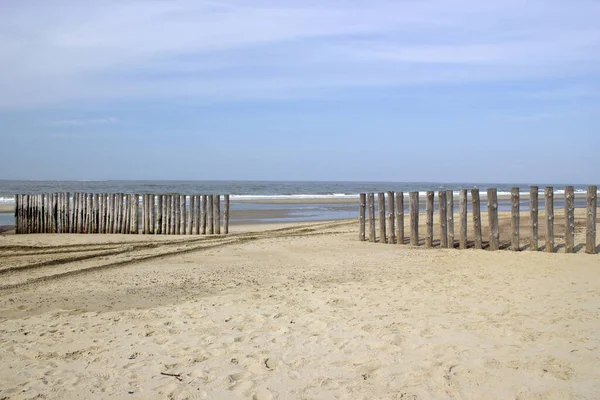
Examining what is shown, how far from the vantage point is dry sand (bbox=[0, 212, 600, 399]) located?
4.38 metres

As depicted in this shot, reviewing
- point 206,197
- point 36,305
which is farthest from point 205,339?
point 206,197

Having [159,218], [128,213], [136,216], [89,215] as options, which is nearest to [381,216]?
[159,218]

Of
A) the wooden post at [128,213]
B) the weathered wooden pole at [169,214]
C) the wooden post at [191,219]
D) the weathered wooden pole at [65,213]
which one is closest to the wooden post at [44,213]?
the weathered wooden pole at [65,213]

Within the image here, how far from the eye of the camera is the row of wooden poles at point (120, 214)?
53.2ft

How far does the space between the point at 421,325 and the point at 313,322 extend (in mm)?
1186

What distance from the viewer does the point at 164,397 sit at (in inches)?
164

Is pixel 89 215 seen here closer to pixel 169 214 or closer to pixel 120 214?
pixel 120 214

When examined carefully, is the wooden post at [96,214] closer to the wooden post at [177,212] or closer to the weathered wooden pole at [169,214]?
the weathered wooden pole at [169,214]

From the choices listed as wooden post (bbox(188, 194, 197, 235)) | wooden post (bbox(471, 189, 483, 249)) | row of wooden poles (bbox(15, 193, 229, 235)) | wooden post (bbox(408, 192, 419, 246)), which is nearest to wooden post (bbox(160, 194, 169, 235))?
row of wooden poles (bbox(15, 193, 229, 235))

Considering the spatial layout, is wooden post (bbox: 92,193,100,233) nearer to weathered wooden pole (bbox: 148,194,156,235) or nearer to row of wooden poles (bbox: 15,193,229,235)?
row of wooden poles (bbox: 15,193,229,235)

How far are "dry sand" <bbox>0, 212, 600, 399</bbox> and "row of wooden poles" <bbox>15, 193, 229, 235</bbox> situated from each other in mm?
5634

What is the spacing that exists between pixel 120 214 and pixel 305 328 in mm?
12123

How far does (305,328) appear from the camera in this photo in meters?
5.85

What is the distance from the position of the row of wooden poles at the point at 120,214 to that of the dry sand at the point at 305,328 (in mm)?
5634
